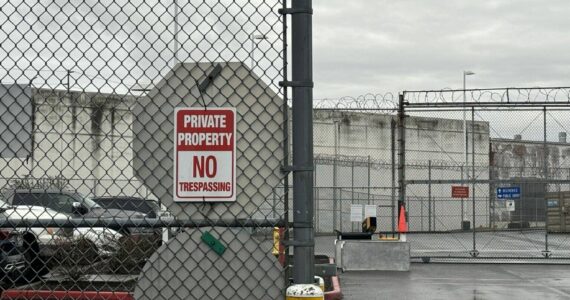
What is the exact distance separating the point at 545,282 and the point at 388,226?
16.5 m

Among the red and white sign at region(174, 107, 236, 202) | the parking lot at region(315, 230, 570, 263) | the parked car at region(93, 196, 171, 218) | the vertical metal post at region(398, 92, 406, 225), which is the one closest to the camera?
Answer: the red and white sign at region(174, 107, 236, 202)

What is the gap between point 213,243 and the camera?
4094mm

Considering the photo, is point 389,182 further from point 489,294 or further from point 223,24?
point 223,24

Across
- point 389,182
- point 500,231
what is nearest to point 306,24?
point 500,231

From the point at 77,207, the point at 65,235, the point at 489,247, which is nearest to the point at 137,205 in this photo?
the point at 65,235

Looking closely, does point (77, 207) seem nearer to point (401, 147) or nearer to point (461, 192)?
point (401, 147)

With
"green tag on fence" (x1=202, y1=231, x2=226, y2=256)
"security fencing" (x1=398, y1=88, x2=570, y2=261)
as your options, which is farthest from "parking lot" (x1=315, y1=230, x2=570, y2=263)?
"green tag on fence" (x1=202, y1=231, x2=226, y2=256)

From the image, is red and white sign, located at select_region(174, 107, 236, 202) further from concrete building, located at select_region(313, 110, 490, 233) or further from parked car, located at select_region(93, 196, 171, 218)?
concrete building, located at select_region(313, 110, 490, 233)

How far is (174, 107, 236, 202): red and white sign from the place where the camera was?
4.06 metres

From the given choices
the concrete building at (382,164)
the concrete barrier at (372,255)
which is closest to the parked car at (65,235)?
the concrete barrier at (372,255)

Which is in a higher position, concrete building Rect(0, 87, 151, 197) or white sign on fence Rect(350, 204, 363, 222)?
concrete building Rect(0, 87, 151, 197)

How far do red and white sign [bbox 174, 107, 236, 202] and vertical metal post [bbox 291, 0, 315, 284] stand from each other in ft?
1.10

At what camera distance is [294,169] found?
4074 millimetres

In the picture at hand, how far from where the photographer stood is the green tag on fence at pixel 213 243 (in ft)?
13.4
